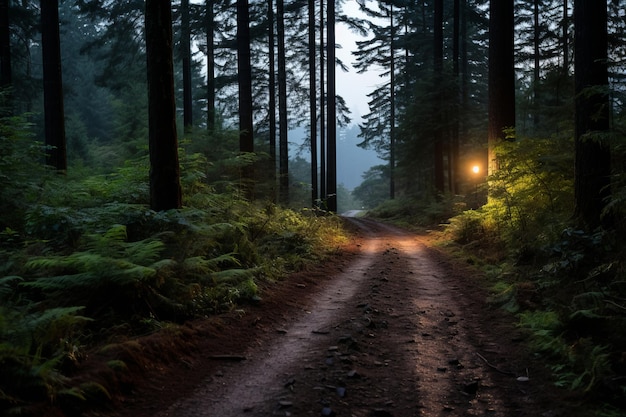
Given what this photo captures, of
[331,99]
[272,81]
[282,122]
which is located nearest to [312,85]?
[331,99]

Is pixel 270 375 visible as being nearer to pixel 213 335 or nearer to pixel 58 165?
pixel 213 335

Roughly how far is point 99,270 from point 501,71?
43.1ft

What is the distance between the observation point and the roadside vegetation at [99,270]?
12.0 ft

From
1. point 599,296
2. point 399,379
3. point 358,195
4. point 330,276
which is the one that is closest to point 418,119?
point 330,276

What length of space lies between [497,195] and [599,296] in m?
6.73

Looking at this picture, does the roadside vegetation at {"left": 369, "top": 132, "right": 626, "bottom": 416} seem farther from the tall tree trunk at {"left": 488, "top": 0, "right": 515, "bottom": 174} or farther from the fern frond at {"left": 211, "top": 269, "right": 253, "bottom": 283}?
the fern frond at {"left": 211, "top": 269, "right": 253, "bottom": 283}

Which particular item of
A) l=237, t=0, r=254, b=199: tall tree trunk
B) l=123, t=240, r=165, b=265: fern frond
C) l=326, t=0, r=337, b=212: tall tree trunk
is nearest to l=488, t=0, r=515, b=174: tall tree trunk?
l=237, t=0, r=254, b=199: tall tree trunk

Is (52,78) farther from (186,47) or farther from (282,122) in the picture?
(282,122)

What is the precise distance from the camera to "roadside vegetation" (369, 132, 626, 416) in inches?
168

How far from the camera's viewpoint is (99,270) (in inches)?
202

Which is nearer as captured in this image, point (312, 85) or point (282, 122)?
point (282, 122)

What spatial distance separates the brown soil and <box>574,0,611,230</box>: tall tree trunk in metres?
2.78

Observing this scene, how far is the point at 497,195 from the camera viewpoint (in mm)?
11711

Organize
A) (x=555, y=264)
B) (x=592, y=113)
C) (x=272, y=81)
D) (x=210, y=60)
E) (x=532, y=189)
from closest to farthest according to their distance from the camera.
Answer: (x=555, y=264) → (x=592, y=113) → (x=532, y=189) → (x=210, y=60) → (x=272, y=81)
